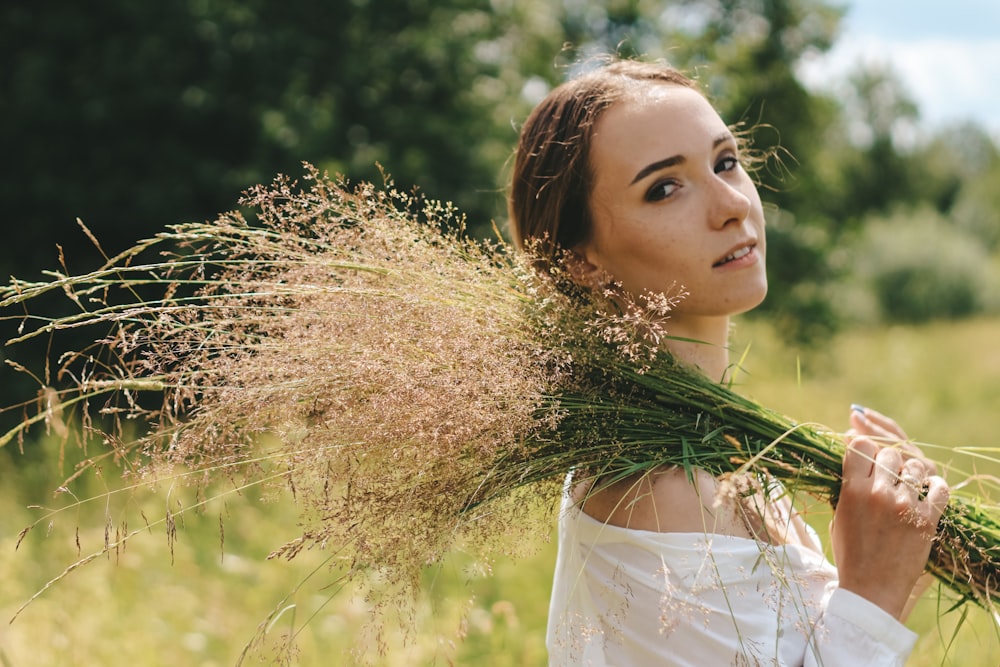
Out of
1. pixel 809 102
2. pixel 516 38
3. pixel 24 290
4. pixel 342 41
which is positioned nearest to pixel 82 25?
pixel 342 41

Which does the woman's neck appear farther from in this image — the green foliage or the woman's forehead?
the green foliage

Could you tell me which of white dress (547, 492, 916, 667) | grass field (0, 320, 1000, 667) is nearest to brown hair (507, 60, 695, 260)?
grass field (0, 320, 1000, 667)

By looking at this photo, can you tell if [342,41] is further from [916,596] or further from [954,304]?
[954,304]

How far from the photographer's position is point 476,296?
5.57 ft

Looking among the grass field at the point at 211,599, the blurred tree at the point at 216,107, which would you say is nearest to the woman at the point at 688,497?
the grass field at the point at 211,599

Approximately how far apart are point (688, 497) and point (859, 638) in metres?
0.44

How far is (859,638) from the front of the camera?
1.64 metres

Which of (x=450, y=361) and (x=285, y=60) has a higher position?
(x=285, y=60)

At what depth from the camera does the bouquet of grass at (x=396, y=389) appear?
1470 millimetres

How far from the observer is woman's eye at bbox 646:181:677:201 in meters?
1.91

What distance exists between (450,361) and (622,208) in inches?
25.3

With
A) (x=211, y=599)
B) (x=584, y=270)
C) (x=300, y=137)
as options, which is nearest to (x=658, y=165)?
(x=584, y=270)

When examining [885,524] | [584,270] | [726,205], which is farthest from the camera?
[584,270]

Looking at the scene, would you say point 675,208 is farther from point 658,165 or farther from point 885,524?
point 885,524
